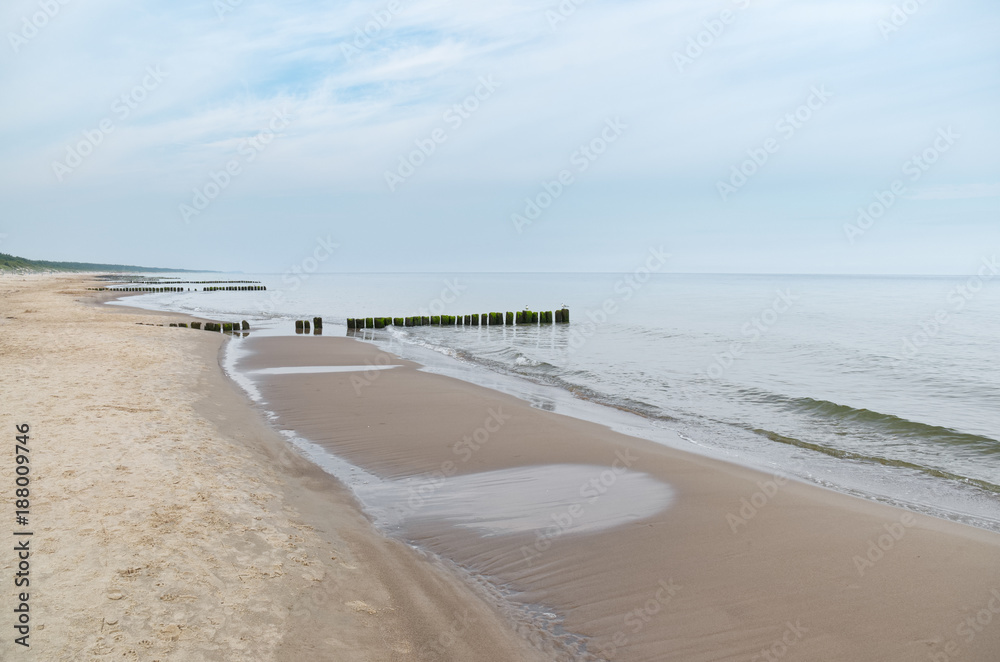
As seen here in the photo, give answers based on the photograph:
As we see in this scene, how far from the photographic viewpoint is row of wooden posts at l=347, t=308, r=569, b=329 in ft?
114

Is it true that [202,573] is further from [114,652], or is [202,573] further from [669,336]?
[669,336]

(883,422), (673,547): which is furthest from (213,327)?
(673,547)

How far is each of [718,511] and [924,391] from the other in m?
13.0

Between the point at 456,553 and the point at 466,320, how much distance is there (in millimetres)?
32727

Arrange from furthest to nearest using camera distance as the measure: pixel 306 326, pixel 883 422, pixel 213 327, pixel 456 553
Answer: pixel 306 326, pixel 213 327, pixel 883 422, pixel 456 553

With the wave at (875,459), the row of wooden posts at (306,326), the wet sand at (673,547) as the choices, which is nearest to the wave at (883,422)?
the wave at (875,459)

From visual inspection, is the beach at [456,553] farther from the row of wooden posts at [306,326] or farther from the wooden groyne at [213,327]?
the row of wooden posts at [306,326]

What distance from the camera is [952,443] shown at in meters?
11.4

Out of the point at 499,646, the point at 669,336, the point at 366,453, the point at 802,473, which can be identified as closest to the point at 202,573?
the point at 499,646

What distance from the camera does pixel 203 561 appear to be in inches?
189

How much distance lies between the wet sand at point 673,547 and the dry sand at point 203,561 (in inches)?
27.3

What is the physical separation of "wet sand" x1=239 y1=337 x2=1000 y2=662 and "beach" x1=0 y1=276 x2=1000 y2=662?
0.03 metres

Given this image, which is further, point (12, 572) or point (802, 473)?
point (802, 473)

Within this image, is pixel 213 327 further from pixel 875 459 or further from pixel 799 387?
pixel 875 459
